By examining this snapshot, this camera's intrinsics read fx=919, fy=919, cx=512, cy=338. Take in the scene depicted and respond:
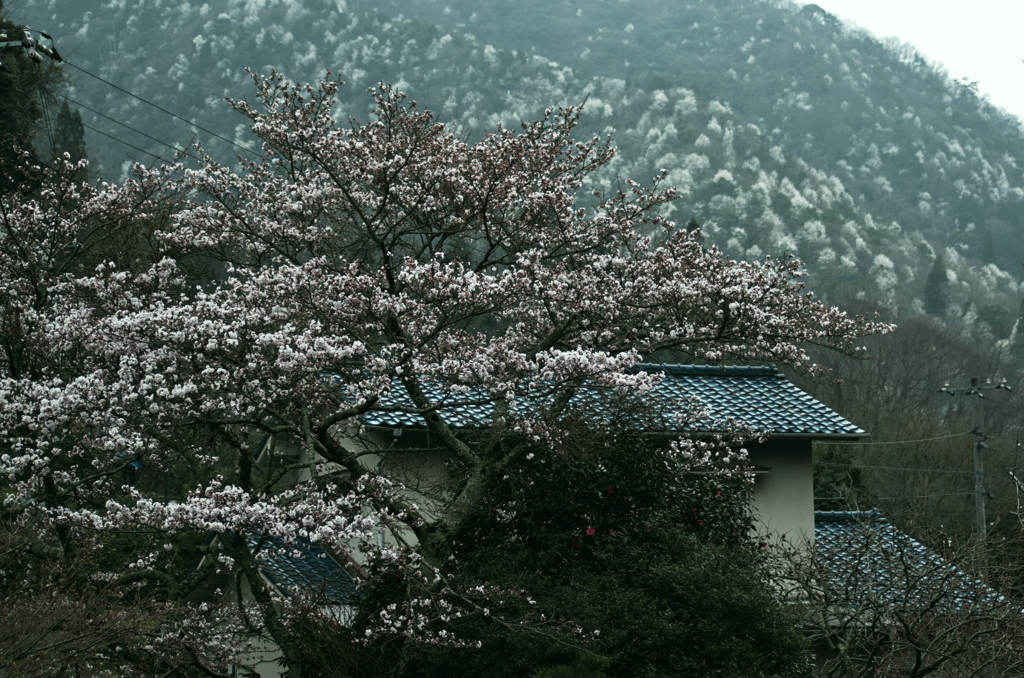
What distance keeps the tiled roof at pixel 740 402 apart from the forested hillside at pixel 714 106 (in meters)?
39.4

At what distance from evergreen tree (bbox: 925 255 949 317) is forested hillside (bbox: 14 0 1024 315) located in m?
1.42

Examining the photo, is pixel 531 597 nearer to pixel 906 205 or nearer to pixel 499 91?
pixel 499 91

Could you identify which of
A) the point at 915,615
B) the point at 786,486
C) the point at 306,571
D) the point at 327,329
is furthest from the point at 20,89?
the point at 915,615

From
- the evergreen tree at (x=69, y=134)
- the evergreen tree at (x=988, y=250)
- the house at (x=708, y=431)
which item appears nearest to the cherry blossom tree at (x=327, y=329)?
the house at (x=708, y=431)

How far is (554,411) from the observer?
9328 millimetres

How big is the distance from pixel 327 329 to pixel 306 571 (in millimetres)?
5535

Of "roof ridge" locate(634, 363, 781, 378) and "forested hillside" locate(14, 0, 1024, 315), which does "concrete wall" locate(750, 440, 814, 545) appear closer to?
"roof ridge" locate(634, 363, 781, 378)

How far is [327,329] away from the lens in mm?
8844

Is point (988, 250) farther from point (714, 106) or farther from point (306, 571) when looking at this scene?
point (306, 571)

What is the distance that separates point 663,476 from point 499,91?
8810cm

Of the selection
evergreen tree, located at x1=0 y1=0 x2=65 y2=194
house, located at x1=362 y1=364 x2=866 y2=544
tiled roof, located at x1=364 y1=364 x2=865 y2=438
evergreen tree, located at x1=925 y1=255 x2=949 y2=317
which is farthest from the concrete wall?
evergreen tree, located at x1=925 y1=255 x2=949 y2=317

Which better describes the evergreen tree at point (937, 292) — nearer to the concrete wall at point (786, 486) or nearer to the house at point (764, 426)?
the house at point (764, 426)

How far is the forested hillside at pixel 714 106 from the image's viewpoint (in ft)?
244

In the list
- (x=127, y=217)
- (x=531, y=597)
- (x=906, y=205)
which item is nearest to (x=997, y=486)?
(x=531, y=597)
